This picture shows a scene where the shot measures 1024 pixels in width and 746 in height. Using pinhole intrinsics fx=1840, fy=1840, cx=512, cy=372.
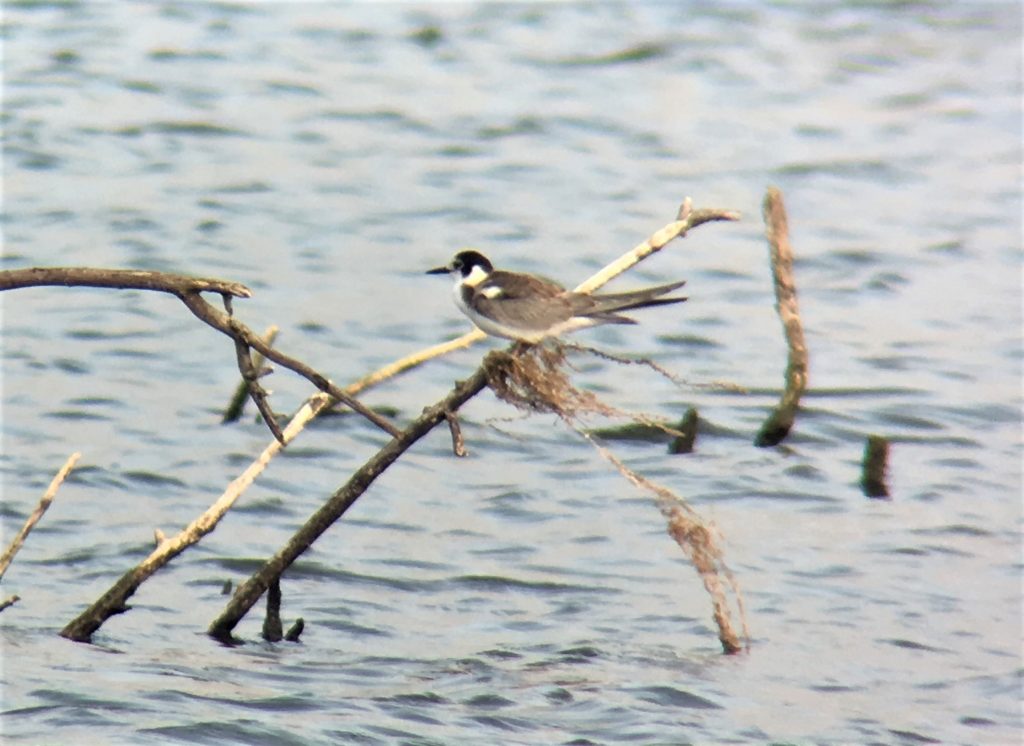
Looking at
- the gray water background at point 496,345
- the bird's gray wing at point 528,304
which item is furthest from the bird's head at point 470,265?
the gray water background at point 496,345

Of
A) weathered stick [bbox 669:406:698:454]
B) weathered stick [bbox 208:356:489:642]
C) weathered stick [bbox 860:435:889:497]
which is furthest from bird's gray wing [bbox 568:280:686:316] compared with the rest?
weathered stick [bbox 860:435:889:497]

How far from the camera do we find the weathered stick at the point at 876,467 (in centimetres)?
1227

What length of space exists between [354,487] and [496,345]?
314 inches

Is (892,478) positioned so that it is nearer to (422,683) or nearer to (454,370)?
(454,370)

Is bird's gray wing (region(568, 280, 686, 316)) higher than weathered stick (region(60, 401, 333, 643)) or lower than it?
higher

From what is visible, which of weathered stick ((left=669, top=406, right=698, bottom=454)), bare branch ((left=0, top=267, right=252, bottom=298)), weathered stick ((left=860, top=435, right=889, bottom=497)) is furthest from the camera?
weathered stick ((left=669, top=406, right=698, bottom=454))

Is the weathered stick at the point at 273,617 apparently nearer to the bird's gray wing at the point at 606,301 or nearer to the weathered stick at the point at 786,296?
the bird's gray wing at the point at 606,301

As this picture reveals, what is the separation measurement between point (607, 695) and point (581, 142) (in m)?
15.0

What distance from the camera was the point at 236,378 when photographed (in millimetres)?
14414

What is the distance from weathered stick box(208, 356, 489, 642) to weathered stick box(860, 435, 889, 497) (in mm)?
4941

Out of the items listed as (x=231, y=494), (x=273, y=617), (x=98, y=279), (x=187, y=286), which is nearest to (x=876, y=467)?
(x=273, y=617)

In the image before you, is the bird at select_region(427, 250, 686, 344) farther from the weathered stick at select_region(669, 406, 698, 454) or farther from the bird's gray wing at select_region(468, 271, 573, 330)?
the weathered stick at select_region(669, 406, 698, 454)

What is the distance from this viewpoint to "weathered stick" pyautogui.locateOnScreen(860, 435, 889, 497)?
12.3m

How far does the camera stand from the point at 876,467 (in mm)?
12344
